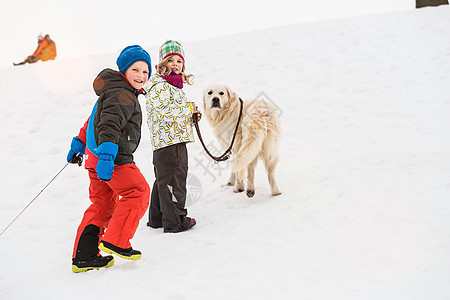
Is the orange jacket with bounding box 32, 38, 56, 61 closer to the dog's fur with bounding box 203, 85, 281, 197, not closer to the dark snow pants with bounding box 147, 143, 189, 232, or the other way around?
the dog's fur with bounding box 203, 85, 281, 197

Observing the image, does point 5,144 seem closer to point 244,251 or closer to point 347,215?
point 244,251

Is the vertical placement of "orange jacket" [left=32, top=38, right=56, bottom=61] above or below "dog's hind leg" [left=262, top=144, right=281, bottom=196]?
above

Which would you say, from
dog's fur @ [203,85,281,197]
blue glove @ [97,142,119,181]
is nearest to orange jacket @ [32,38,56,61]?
dog's fur @ [203,85,281,197]

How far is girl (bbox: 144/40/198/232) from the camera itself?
3.44m

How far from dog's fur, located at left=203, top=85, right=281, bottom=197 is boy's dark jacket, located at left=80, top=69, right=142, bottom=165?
1368 millimetres

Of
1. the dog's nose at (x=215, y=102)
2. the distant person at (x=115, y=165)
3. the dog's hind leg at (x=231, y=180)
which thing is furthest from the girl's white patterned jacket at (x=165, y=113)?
the dog's hind leg at (x=231, y=180)

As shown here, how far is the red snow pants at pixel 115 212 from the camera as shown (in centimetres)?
270

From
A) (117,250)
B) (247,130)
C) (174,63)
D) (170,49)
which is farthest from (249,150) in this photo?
(117,250)

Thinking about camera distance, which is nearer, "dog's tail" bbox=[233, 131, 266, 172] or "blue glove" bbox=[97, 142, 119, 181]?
"blue glove" bbox=[97, 142, 119, 181]

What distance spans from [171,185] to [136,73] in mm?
1088

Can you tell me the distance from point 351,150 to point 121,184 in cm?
325

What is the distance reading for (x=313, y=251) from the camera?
282 cm

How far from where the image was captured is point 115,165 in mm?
2732

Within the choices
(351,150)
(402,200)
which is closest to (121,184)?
(402,200)
